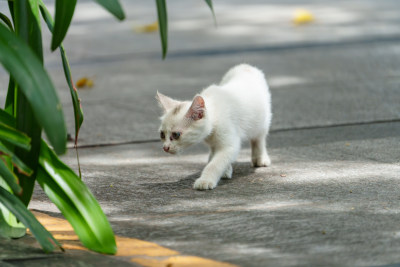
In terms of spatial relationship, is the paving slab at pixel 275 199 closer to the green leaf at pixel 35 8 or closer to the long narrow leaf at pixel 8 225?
the long narrow leaf at pixel 8 225

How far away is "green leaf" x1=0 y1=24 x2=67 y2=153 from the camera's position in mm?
2729

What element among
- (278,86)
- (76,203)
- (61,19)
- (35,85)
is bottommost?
A: (278,86)

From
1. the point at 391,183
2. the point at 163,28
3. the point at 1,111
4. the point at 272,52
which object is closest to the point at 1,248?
Answer: the point at 1,111

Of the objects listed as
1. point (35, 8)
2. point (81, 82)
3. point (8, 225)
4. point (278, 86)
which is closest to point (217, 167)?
point (8, 225)

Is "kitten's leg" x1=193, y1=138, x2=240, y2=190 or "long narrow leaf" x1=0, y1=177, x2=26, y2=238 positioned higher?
"long narrow leaf" x1=0, y1=177, x2=26, y2=238

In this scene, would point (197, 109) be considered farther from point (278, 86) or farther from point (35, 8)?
point (278, 86)

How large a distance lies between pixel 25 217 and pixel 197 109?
1553mm

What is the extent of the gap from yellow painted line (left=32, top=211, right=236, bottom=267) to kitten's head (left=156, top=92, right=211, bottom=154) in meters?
1.00

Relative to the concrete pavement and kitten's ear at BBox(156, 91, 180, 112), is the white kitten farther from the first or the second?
the concrete pavement

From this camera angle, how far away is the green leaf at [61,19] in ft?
9.93

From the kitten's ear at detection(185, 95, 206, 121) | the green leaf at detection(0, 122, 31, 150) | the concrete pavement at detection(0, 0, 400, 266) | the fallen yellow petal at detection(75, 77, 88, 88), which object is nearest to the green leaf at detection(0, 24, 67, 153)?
the green leaf at detection(0, 122, 31, 150)

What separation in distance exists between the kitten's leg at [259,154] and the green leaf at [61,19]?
2134mm

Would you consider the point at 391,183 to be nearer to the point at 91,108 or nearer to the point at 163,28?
the point at 163,28

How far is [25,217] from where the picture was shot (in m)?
3.11
